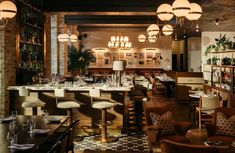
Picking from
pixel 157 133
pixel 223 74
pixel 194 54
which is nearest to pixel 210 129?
pixel 157 133

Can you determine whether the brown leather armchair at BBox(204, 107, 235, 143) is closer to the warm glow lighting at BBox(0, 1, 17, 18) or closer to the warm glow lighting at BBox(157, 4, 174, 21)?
the warm glow lighting at BBox(157, 4, 174, 21)

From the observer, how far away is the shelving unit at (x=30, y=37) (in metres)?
9.43

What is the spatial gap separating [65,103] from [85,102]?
3.22 feet

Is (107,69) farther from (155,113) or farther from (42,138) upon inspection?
(42,138)

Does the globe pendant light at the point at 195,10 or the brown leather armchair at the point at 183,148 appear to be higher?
the globe pendant light at the point at 195,10

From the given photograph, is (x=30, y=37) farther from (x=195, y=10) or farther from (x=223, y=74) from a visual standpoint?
(x=223, y=74)

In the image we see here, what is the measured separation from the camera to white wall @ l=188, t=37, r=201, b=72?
77.0 feet

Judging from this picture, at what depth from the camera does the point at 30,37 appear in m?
10.3

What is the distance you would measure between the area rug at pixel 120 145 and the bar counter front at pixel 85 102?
596mm

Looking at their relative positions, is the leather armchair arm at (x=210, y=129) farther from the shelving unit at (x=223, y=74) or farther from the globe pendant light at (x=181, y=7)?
the shelving unit at (x=223, y=74)

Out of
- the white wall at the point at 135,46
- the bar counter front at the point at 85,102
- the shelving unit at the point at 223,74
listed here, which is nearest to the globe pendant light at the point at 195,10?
the bar counter front at the point at 85,102

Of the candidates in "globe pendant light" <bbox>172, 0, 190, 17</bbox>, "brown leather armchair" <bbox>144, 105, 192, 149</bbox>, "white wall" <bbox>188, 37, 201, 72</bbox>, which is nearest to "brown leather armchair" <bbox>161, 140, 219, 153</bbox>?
"brown leather armchair" <bbox>144, 105, 192, 149</bbox>

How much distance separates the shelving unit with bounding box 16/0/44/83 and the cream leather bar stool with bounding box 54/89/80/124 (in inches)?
57.3

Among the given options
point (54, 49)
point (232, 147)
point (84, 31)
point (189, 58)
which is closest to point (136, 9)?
point (54, 49)
